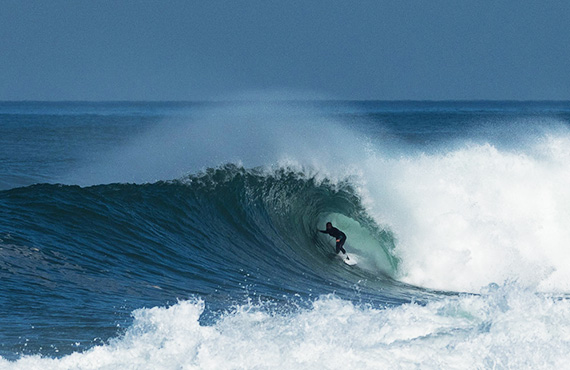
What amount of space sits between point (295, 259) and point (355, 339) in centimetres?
654

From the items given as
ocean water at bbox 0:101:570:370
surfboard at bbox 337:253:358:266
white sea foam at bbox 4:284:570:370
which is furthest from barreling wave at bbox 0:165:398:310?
white sea foam at bbox 4:284:570:370

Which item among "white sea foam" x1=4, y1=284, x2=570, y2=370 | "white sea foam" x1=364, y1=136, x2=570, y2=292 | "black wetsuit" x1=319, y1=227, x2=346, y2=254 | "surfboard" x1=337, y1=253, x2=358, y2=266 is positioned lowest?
"white sea foam" x1=4, y1=284, x2=570, y2=370

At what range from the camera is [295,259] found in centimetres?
1288

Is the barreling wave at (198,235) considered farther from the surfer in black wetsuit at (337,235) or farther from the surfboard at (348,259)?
the surfer in black wetsuit at (337,235)

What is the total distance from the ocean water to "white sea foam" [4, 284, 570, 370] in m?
0.02

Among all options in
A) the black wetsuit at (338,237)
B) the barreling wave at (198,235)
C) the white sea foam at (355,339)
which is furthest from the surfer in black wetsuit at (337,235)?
the white sea foam at (355,339)

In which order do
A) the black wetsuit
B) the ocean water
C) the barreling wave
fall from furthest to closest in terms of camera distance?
1. the black wetsuit
2. the barreling wave
3. the ocean water

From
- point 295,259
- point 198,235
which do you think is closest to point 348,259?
point 295,259

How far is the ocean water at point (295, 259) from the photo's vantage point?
620 cm

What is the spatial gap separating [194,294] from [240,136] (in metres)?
13.1

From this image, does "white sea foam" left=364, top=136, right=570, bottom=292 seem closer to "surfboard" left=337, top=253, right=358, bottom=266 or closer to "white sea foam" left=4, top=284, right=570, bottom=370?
"surfboard" left=337, top=253, right=358, bottom=266

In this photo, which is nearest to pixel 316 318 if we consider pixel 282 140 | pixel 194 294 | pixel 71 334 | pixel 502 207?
pixel 71 334

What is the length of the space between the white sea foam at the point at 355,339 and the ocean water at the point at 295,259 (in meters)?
0.02

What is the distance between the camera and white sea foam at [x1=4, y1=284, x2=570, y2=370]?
19.4 ft
